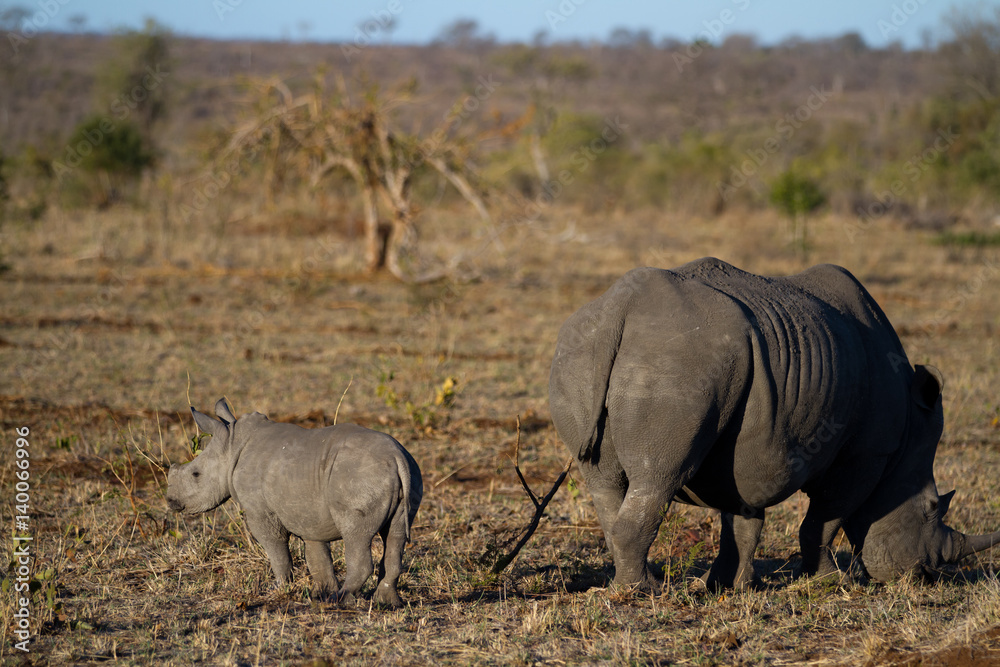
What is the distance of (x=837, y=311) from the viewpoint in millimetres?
4812

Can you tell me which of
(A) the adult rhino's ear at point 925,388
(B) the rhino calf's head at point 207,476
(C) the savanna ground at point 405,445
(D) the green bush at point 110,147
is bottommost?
(C) the savanna ground at point 405,445

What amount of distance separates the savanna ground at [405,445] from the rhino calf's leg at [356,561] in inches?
3.6

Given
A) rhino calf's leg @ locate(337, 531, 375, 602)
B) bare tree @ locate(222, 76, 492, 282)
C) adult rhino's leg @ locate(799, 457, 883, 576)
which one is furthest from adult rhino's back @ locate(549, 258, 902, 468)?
bare tree @ locate(222, 76, 492, 282)

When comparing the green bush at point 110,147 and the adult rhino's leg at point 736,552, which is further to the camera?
the green bush at point 110,147

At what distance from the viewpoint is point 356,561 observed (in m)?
4.28

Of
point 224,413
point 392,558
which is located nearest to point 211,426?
point 224,413

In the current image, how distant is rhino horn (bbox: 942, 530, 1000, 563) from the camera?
493cm

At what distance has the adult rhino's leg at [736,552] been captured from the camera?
4.98 metres

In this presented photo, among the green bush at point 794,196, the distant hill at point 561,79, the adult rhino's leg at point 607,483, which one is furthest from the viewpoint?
the distant hill at point 561,79

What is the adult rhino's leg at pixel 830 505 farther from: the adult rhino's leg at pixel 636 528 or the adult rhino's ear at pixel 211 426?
the adult rhino's ear at pixel 211 426

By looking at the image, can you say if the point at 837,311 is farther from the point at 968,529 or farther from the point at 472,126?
the point at 472,126

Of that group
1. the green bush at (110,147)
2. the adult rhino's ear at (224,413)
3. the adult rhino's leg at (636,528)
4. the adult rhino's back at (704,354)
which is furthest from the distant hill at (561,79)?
the adult rhino's leg at (636,528)

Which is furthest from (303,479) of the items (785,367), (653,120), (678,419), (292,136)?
(653,120)

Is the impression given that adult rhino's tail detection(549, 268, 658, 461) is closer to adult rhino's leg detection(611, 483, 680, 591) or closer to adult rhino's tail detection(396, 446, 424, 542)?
adult rhino's leg detection(611, 483, 680, 591)
